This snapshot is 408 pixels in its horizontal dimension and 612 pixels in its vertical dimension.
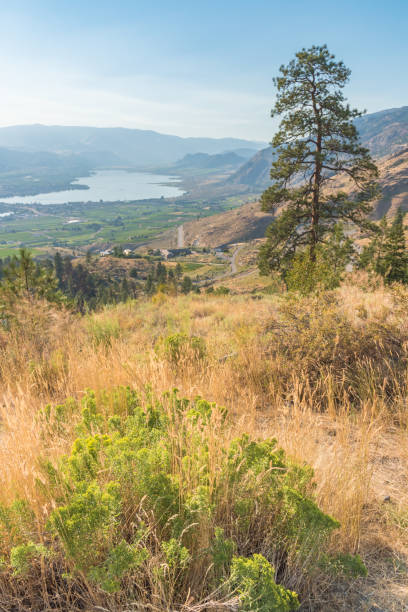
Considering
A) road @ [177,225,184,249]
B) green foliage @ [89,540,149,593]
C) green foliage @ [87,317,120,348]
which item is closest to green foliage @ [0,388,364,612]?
green foliage @ [89,540,149,593]

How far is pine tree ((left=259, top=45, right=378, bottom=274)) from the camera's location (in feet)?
50.4

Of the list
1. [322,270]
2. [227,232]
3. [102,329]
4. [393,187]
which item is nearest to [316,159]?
[322,270]

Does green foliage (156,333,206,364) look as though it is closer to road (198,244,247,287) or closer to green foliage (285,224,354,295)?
green foliage (285,224,354,295)

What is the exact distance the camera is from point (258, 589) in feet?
4.40

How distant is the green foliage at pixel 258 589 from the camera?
127 centimetres

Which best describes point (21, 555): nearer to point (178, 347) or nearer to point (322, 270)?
point (178, 347)

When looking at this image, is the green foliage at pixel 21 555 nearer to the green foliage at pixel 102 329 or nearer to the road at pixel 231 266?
the green foliage at pixel 102 329

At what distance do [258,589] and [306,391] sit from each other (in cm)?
305

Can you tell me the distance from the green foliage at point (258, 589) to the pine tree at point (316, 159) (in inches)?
625

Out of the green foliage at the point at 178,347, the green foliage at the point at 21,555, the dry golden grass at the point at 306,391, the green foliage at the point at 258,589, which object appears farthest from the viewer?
the green foliage at the point at 178,347

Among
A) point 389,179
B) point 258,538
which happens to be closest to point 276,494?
point 258,538

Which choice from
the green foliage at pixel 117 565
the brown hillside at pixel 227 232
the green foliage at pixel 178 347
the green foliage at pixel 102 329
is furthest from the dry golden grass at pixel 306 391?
the brown hillside at pixel 227 232

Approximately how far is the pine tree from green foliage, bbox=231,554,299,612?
15864 mm

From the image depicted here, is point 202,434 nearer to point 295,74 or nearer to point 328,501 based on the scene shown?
point 328,501
